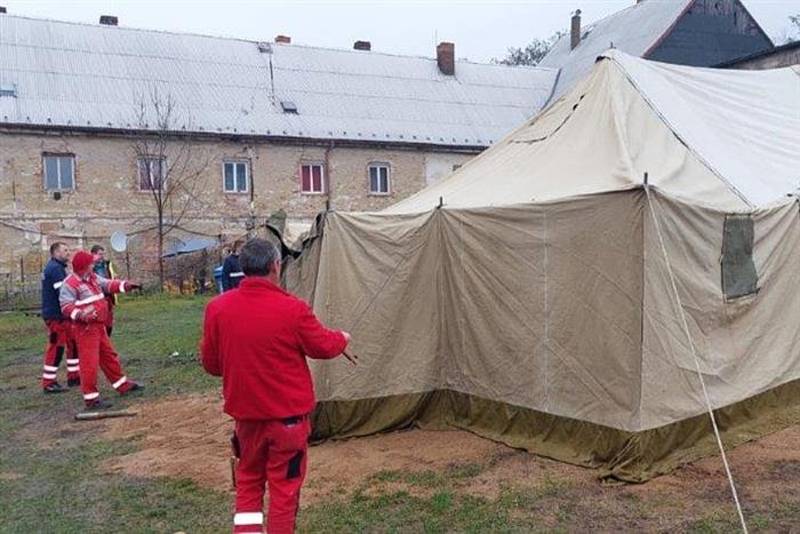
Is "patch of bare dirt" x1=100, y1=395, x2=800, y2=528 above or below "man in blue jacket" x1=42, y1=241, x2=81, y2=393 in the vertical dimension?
below

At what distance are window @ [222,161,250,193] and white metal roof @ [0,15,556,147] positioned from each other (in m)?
1.00

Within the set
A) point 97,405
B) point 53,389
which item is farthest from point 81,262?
point 53,389

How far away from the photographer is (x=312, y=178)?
82.9 feet

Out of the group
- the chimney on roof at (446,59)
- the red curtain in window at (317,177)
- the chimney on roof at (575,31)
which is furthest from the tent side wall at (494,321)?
the chimney on roof at (575,31)

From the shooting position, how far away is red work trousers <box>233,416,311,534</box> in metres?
3.69

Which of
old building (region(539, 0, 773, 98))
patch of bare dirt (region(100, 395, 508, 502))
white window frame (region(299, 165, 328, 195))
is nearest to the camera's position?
patch of bare dirt (region(100, 395, 508, 502))

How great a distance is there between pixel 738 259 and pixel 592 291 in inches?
53.5

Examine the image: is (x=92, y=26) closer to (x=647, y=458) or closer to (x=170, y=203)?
(x=170, y=203)

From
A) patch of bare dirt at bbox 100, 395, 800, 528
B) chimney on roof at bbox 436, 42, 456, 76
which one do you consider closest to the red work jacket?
patch of bare dirt at bbox 100, 395, 800, 528

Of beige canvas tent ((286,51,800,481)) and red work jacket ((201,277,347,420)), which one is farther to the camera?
beige canvas tent ((286,51,800,481))

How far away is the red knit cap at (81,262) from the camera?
7801 millimetres

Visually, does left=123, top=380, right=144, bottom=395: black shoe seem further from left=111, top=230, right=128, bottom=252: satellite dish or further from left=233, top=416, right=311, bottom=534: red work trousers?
left=111, top=230, right=128, bottom=252: satellite dish

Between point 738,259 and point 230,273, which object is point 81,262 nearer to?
point 230,273

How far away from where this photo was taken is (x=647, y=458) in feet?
17.3
